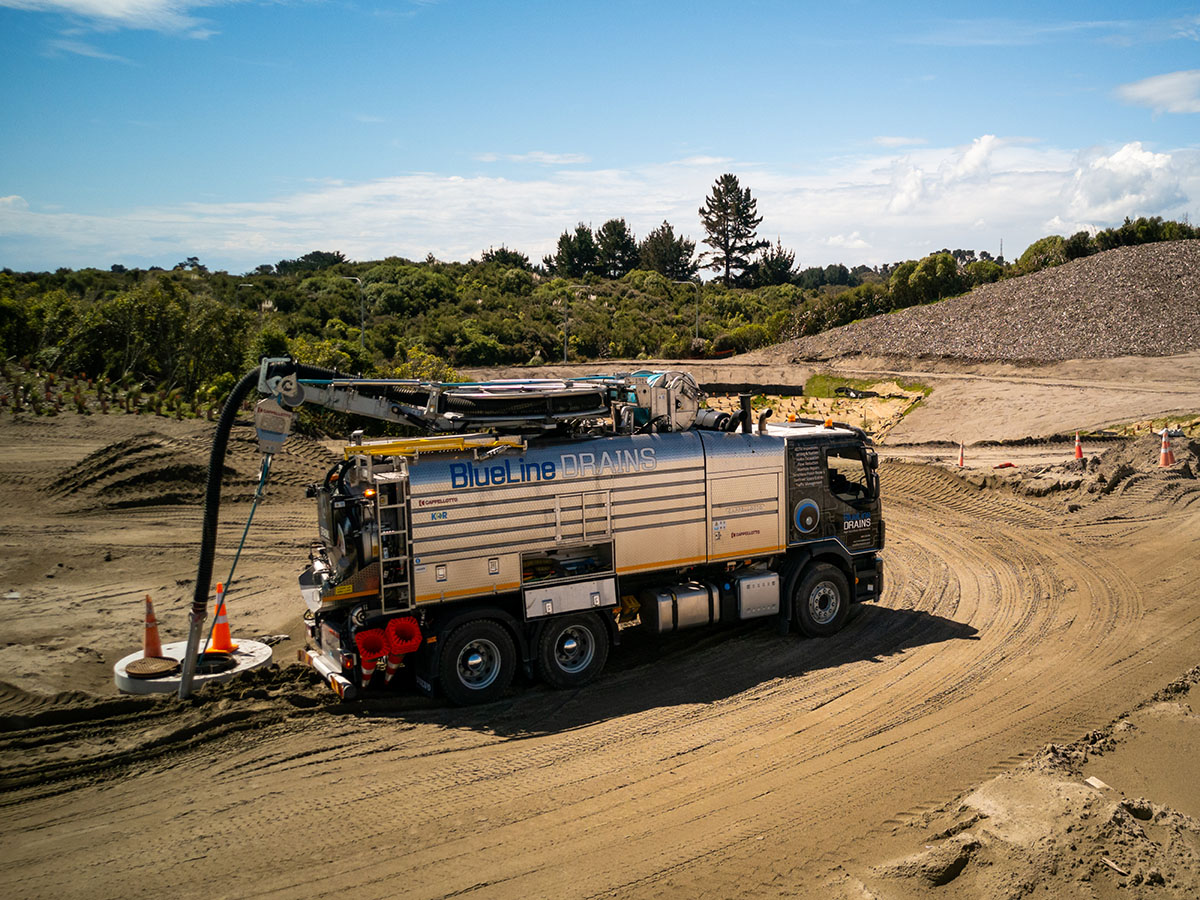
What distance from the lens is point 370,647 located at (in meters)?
10.5

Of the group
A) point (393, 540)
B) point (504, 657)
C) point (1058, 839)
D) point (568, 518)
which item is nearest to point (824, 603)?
point (568, 518)

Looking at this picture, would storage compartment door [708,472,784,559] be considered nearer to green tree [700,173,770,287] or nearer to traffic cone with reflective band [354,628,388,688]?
traffic cone with reflective band [354,628,388,688]

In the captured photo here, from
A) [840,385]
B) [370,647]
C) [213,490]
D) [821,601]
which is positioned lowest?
[821,601]

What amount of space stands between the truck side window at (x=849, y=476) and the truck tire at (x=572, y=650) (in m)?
4.54

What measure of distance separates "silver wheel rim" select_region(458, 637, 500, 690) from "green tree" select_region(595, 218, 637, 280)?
9417cm

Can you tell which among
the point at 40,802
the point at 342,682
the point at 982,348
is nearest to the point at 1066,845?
the point at 342,682

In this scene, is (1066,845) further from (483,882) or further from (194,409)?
(194,409)

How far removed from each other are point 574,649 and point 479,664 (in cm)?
133

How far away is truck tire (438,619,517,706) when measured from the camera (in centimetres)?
1080

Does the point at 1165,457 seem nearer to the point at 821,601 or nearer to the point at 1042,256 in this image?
the point at 821,601

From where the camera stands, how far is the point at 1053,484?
2250cm

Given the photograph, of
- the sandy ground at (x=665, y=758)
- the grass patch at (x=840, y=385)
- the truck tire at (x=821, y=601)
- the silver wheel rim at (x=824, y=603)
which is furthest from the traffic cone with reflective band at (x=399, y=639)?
the grass patch at (x=840, y=385)

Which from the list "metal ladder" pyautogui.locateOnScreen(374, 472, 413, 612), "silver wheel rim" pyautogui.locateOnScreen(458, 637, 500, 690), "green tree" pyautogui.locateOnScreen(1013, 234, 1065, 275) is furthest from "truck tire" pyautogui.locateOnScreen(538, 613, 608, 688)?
"green tree" pyautogui.locateOnScreen(1013, 234, 1065, 275)

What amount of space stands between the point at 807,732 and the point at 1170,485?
51.1ft
